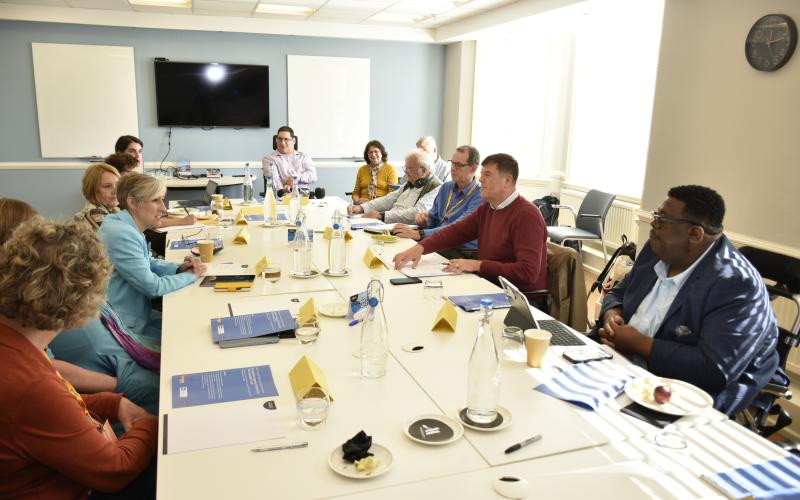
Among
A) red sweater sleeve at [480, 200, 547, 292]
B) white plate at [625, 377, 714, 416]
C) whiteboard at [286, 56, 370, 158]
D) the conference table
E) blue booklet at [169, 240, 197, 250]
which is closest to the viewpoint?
the conference table

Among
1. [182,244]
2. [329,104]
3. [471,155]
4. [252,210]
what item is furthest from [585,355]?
[329,104]

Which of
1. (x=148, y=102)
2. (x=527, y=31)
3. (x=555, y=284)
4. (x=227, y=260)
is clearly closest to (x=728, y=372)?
(x=555, y=284)

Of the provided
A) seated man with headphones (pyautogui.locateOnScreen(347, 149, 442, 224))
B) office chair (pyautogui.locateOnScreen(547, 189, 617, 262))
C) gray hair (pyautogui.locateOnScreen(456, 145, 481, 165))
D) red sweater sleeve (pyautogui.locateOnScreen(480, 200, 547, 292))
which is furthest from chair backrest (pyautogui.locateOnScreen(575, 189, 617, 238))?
red sweater sleeve (pyautogui.locateOnScreen(480, 200, 547, 292))

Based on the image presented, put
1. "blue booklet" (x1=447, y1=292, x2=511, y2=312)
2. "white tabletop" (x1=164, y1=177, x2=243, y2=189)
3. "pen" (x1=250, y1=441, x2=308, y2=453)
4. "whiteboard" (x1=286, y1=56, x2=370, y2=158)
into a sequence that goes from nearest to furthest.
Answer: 1. "pen" (x1=250, y1=441, x2=308, y2=453)
2. "blue booklet" (x1=447, y1=292, x2=511, y2=312)
3. "white tabletop" (x1=164, y1=177, x2=243, y2=189)
4. "whiteboard" (x1=286, y1=56, x2=370, y2=158)

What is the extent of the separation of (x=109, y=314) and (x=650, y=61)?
5.53m

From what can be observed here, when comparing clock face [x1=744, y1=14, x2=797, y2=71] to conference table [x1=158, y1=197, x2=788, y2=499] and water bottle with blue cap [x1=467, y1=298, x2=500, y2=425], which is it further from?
water bottle with blue cap [x1=467, y1=298, x2=500, y2=425]

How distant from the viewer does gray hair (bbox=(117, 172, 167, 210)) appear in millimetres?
2633

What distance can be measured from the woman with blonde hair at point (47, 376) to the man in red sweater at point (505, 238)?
185 cm

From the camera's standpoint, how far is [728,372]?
6.37 ft

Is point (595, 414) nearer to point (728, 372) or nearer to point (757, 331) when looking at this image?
point (728, 372)

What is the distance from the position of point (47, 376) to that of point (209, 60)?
713 cm

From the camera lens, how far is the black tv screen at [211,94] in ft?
24.5

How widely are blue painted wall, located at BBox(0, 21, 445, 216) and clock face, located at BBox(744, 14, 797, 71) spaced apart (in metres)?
5.34

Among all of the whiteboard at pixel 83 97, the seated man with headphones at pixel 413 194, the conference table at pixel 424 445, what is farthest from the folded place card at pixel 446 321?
the whiteboard at pixel 83 97
